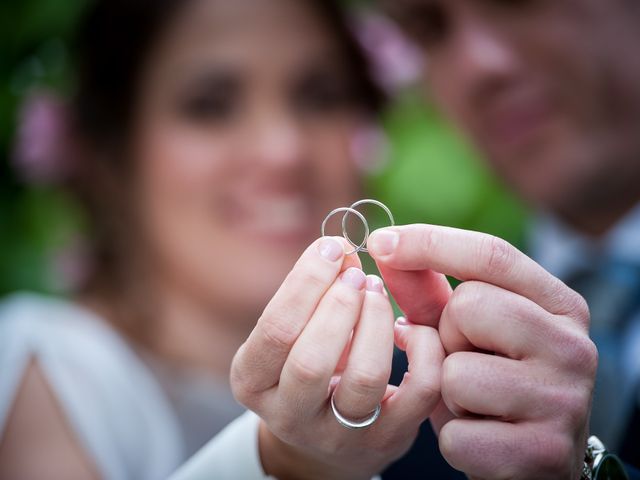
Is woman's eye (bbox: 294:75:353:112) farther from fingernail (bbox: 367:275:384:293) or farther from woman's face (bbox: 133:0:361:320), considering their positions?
fingernail (bbox: 367:275:384:293)

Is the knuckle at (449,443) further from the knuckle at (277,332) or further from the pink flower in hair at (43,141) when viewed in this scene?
the pink flower in hair at (43,141)

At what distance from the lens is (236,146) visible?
8.46 ft

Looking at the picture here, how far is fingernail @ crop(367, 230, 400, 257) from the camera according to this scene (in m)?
1.00

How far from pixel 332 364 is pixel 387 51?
98.4 inches

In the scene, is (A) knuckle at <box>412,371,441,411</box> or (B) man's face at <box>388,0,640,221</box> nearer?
(A) knuckle at <box>412,371,441,411</box>

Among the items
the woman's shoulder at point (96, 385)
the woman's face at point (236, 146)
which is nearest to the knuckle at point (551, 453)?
the woman's shoulder at point (96, 385)

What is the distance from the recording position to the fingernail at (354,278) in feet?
3.24

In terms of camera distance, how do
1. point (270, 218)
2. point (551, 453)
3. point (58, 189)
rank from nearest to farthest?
1. point (551, 453)
2. point (270, 218)
3. point (58, 189)

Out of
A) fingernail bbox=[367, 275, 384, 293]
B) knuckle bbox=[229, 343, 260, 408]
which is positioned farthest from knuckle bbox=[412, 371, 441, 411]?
knuckle bbox=[229, 343, 260, 408]

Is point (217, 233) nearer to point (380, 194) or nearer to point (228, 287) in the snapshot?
point (228, 287)

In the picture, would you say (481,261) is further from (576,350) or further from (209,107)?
(209,107)

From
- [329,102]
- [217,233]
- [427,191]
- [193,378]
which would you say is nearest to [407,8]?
[329,102]

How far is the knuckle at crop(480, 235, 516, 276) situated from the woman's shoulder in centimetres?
165

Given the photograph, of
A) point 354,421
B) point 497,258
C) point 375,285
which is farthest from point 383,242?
point 354,421
